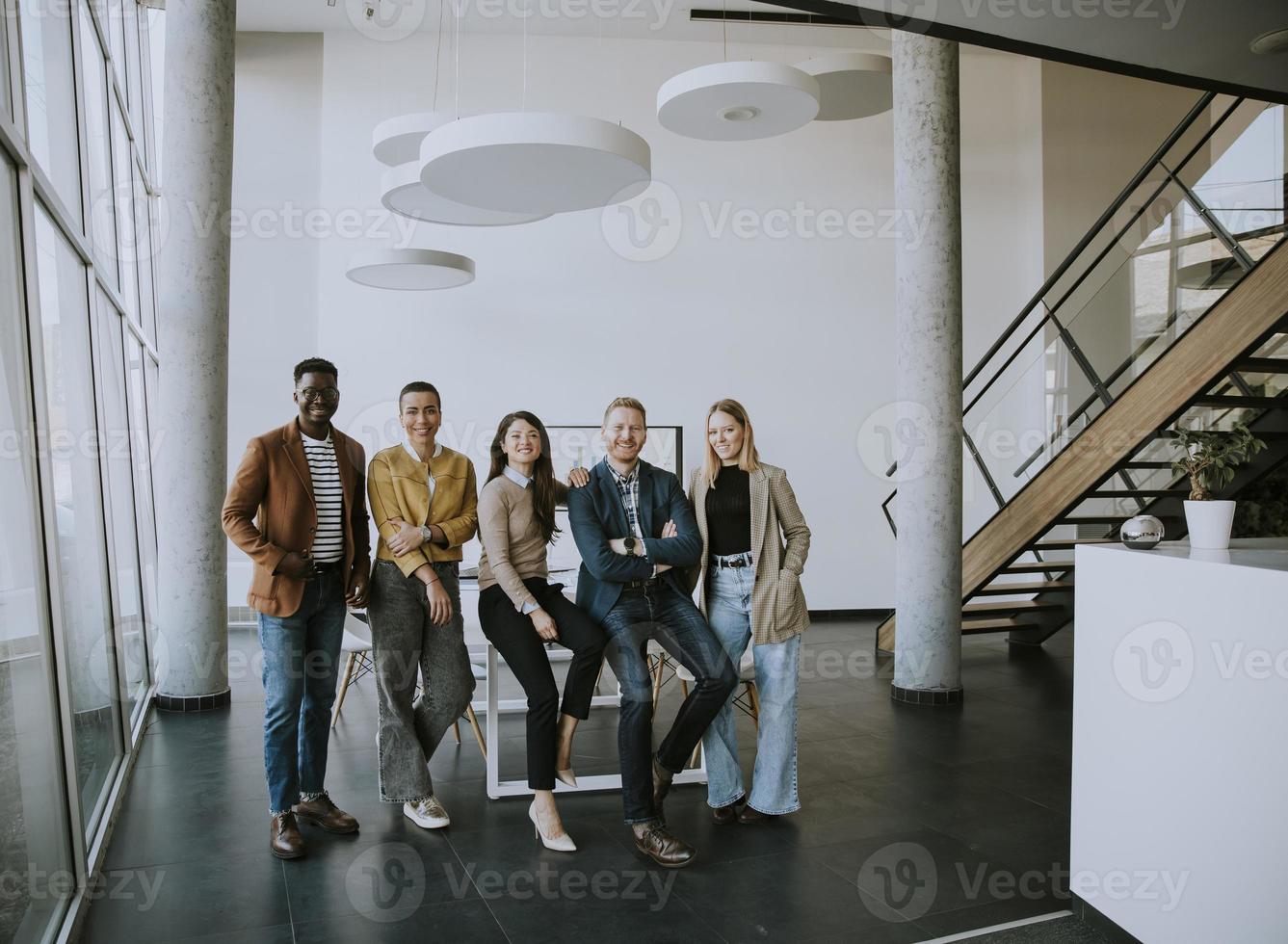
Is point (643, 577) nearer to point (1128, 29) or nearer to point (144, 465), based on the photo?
point (1128, 29)

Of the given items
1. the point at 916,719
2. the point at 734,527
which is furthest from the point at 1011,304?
the point at 734,527

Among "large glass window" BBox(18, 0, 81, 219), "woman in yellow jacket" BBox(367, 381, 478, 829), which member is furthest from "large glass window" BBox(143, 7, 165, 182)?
"woman in yellow jacket" BBox(367, 381, 478, 829)

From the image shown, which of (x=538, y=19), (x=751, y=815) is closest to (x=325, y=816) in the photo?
(x=751, y=815)

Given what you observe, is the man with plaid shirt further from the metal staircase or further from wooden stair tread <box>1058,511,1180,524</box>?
wooden stair tread <box>1058,511,1180,524</box>

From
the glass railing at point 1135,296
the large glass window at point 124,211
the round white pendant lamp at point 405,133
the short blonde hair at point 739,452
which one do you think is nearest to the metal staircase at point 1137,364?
the glass railing at point 1135,296

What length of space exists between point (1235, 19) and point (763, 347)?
24.0 feet

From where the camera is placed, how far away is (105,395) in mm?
5266

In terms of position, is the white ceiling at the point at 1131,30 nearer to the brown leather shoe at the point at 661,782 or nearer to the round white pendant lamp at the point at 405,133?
the brown leather shoe at the point at 661,782

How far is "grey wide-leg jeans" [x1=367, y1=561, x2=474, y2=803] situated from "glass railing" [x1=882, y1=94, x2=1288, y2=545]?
16.3ft

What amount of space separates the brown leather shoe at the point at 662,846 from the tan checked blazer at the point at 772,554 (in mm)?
920

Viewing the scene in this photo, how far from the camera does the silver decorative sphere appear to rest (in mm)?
3270

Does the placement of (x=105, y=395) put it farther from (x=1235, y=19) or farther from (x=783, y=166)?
(x=783, y=166)

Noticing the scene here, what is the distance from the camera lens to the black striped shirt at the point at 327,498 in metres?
4.09

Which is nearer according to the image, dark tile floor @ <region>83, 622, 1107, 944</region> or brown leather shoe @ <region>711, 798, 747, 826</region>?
dark tile floor @ <region>83, 622, 1107, 944</region>
